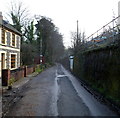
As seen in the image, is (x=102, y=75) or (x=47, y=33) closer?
(x=102, y=75)

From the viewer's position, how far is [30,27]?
140ft

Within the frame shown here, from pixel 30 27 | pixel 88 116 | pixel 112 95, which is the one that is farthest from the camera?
pixel 30 27

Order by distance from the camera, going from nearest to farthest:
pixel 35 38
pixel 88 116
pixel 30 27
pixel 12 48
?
pixel 88 116
pixel 12 48
pixel 30 27
pixel 35 38

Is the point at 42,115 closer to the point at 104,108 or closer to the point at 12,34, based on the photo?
the point at 104,108

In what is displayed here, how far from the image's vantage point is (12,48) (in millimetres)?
22047

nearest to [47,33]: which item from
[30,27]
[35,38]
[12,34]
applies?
[35,38]

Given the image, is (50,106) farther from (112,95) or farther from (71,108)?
(112,95)

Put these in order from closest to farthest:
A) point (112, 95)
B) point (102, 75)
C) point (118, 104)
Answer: point (118, 104), point (112, 95), point (102, 75)

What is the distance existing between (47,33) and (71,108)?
4336 centimetres

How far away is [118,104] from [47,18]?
4472cm

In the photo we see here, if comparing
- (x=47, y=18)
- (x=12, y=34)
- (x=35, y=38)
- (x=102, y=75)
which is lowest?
(x=102, y=75)

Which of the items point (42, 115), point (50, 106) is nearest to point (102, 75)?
point (50, 106)

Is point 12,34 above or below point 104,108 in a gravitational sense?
above

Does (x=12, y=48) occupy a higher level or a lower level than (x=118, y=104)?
higher
